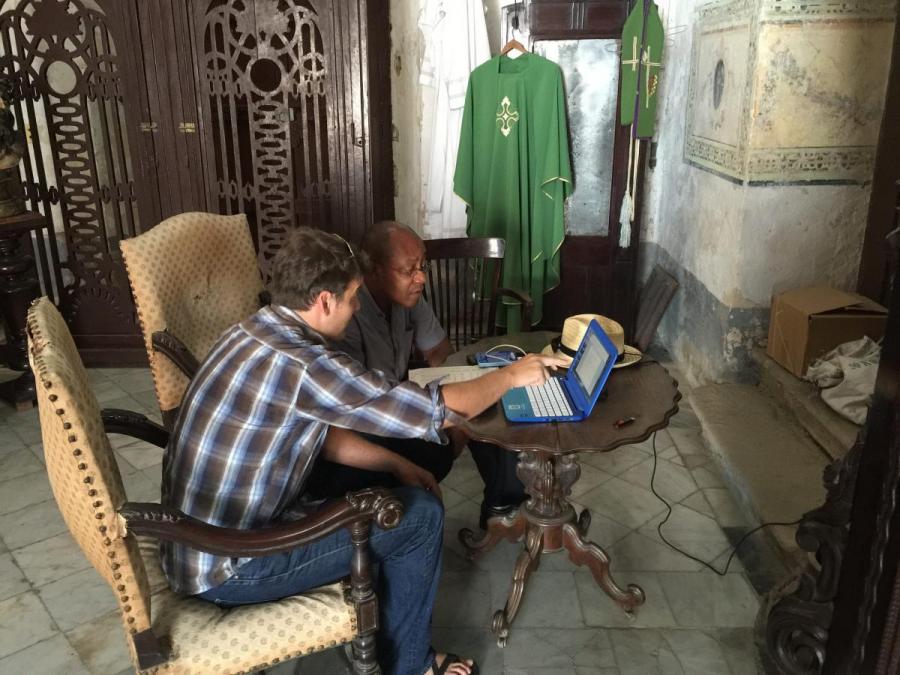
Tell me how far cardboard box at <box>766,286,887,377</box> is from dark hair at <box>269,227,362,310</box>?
73.6 inches

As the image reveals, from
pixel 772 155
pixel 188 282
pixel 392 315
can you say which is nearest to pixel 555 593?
pixel 392 315

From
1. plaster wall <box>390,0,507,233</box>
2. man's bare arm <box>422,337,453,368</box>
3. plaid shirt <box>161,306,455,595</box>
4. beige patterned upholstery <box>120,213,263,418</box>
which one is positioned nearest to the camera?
plaid shirt <box>161,306,455,595</box>

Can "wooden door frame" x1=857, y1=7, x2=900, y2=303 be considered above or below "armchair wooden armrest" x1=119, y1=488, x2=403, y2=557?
above

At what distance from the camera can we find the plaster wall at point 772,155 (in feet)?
8.79

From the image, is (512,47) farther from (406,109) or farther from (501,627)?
(501,627)

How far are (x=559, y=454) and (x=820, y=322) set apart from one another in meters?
1.50

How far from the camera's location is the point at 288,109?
3.60 metres

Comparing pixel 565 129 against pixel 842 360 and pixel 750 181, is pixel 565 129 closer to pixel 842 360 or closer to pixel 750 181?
pixel 750 181

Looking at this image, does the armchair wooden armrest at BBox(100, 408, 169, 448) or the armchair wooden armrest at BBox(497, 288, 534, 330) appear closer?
the armchair wooden armrest at BBox(100, 408, 169, 448)

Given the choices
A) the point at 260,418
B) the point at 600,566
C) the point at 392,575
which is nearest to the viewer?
the point at 260,418

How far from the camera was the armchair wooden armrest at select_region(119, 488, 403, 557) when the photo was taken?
1231 mm

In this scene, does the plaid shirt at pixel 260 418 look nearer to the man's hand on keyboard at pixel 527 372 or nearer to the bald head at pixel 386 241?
the man's hand on keyboard at pixel 527 372

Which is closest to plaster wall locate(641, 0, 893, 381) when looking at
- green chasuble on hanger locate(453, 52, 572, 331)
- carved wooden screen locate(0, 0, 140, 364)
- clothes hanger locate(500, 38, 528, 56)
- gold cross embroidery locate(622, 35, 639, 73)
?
gold cross embroidery locate(622, 35, 639, 73)

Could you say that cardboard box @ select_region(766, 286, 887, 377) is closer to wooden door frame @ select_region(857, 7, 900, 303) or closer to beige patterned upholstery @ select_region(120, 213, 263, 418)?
wooden door frame @ select_region(857, 7, 900, 303)
